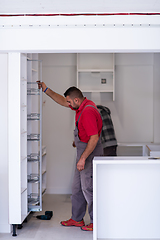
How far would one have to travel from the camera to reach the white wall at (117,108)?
5875 mm

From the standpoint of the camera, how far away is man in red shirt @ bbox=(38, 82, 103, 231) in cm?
386

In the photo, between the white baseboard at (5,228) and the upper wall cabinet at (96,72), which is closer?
the white baseboard at (5,228)

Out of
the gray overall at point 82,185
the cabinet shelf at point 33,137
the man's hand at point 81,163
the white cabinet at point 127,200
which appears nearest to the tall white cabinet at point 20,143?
the cabinet shelf at point 33,137

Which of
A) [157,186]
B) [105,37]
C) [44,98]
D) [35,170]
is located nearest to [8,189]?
[35,170]

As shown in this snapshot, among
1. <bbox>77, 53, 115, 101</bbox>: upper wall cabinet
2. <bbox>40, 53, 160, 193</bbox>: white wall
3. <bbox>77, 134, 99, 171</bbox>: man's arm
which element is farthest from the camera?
<bbox>40, 53, 160, 193</bbox>: white wall

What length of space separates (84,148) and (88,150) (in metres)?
0.22

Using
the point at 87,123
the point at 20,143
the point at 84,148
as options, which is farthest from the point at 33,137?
the point at 87,123

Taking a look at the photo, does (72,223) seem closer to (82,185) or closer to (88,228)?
(88,228)

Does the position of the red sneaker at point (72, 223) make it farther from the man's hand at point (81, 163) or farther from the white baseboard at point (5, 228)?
the man's hand at point (81, 163)

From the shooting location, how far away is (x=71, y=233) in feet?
12.9

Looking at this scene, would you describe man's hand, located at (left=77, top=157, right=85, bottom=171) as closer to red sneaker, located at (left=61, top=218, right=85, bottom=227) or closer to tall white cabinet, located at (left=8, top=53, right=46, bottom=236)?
tall white cabinet, located at (left=8, top=53, right=46, bottom=236)

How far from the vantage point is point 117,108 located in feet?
19.4

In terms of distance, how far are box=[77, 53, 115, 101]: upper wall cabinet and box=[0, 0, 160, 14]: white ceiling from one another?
80.6 inches

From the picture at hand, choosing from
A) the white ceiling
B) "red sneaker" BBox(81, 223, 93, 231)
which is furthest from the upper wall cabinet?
"red sneaker" BBox(81, 223, 93, 231)
